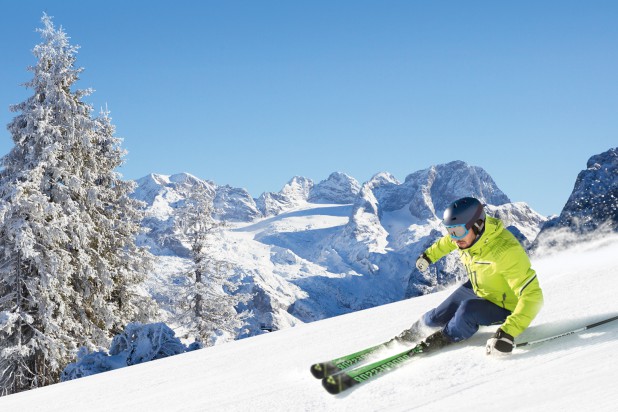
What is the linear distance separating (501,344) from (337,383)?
3.97ft

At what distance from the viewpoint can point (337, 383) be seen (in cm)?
371

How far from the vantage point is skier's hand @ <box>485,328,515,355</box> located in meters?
3.68

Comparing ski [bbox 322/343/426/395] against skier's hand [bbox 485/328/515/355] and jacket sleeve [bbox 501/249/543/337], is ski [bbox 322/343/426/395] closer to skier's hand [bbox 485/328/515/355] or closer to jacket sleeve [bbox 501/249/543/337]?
skier's hand [bbox 485/328/515/355]

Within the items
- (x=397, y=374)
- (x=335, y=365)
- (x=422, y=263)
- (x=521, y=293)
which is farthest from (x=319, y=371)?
(x=521, y=293)

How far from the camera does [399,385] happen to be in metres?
3.59

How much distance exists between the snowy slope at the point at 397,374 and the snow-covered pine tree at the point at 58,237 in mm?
9824

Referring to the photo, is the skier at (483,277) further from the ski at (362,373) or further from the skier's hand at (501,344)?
the skier's hand at (501,344)

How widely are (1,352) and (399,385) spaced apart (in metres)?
14.6

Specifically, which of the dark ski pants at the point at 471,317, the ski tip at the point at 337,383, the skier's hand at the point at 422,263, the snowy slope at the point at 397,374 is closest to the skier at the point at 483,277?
the dark ski pants at the point at 471,317

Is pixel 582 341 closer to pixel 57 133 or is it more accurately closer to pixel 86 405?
pixel 86 405

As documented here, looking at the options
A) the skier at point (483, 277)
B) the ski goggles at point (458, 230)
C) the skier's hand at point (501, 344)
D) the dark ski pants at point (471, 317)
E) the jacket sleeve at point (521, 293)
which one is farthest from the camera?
→ the ski goggles at point (458, 230)

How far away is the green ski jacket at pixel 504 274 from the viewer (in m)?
3.85

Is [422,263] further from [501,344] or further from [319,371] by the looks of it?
[319,371]

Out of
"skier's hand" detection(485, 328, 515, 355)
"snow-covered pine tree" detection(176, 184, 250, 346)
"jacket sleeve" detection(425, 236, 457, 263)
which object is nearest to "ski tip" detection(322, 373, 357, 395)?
"skier's hand" detection(485, 328, 515, 355)
